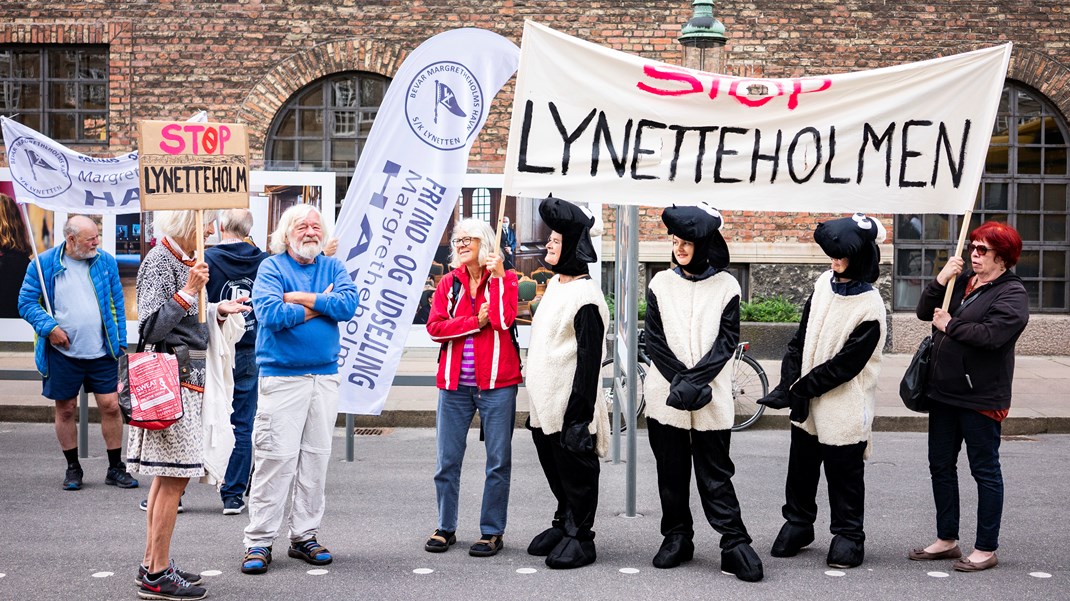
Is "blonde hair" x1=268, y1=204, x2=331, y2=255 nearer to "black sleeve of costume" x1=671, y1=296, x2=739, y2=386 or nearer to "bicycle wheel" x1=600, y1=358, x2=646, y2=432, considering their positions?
"black sleeve of costume" x1=671, y1=296, x2=739, y2=386

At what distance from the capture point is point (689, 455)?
5648 millimetres

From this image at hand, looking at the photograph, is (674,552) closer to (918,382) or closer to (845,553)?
(845,553)

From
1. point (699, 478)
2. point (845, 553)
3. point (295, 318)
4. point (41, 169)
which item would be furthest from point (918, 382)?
point (41, 169)

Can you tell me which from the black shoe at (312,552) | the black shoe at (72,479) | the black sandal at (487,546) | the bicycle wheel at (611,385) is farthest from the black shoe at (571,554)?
the black shoe at (72,479)

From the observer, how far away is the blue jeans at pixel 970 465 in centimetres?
559

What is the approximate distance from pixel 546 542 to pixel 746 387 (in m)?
4.77

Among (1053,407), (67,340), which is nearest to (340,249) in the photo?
(67,340)

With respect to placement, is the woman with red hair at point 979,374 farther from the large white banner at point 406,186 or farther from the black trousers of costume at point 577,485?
the large white banner at point 406,186

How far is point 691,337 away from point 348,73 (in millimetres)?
10357

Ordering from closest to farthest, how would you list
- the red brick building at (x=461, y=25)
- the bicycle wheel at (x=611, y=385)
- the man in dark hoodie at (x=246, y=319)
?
the man in dark hoodie at (x=246, y=319)
the bicycle wheel at (x=611, y=385)
the red brick building at (x=461, y=25)

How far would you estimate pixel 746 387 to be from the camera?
10250mm

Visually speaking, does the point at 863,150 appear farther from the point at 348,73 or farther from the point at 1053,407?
the point at 348,73

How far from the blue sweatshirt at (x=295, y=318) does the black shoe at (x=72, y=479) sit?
8.65 feet

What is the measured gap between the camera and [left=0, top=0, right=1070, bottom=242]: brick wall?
48.1 ft
